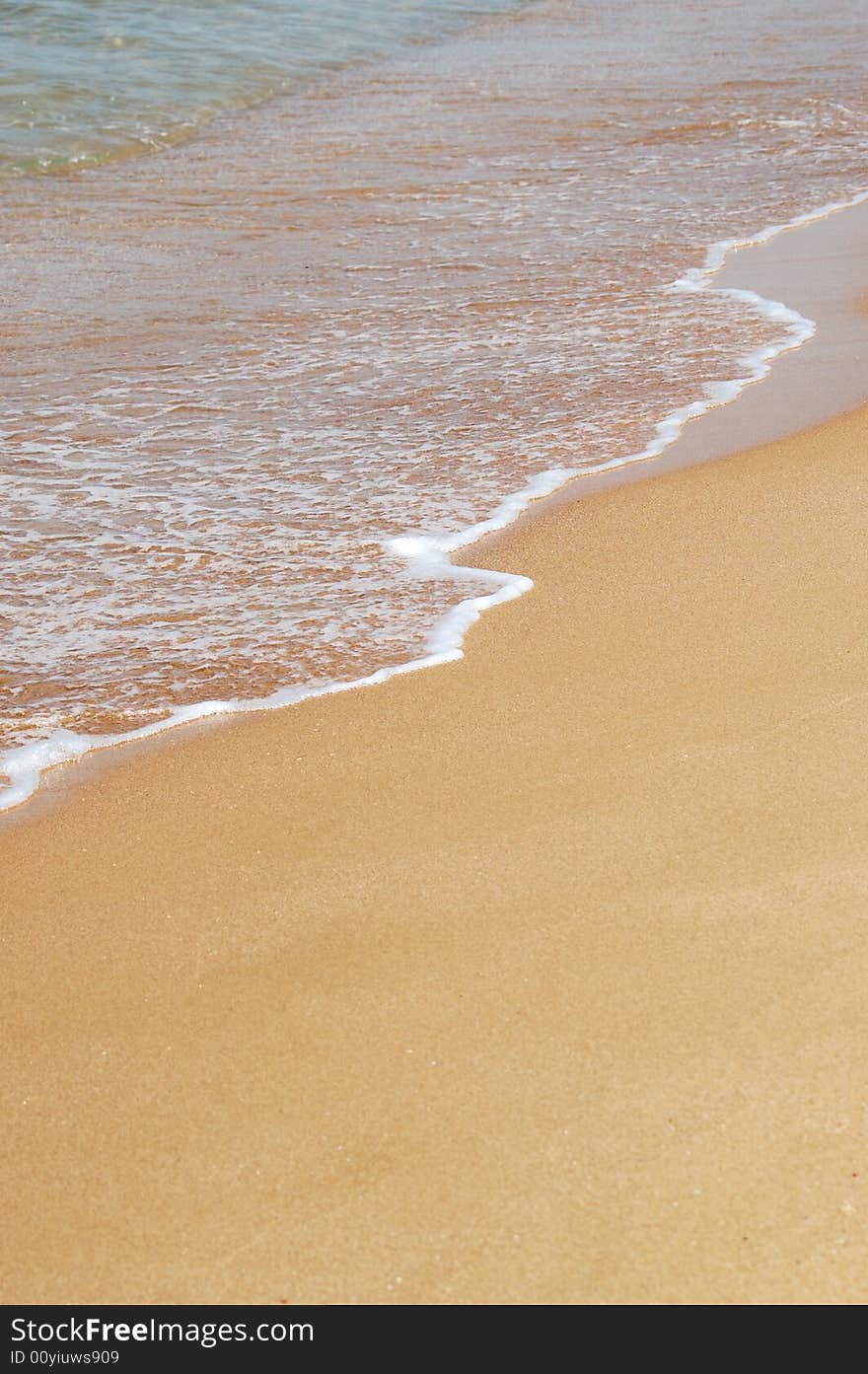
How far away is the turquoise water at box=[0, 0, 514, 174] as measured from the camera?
10.5 m

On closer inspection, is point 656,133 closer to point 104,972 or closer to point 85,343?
point 85,343

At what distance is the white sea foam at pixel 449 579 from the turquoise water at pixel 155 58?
6307 millimetres

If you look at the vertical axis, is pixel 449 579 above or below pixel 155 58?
below

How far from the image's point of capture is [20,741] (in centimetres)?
290

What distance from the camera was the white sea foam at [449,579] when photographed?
2855 millimetres

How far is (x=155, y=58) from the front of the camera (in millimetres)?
13234

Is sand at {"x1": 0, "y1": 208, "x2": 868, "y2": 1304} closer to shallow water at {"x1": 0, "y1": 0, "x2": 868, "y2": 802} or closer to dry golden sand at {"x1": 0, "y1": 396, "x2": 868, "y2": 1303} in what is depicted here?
dry golden sand at {"x1": 0, "y1": 396, "x2": 868, "y2": 1303}

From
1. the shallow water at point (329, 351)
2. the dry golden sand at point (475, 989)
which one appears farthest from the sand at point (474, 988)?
the shallow water at point (329, 351)

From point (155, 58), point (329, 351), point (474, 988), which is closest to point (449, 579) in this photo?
point (474, 988)

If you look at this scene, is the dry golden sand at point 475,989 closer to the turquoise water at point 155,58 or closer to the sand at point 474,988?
the sand at point 474,988

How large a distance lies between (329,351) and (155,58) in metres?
9.25

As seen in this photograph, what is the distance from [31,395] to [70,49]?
955 cm

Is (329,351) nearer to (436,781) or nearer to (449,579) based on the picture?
(449,579)

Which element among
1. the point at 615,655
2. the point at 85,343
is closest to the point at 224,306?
the point at 85,343
